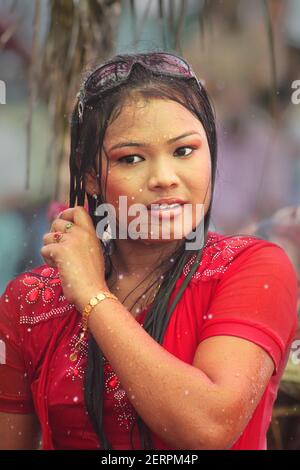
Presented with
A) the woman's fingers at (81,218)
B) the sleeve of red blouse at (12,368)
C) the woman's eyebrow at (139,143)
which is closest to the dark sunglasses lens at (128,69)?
the woman's eyebrow at (139,143)

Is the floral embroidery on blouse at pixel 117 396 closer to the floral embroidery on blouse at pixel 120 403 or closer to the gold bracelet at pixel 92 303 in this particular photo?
the floral embroidery on blouse at pixel 120 403

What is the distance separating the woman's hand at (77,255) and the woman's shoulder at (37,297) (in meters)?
0.13

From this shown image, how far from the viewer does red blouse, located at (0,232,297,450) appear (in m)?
1.17

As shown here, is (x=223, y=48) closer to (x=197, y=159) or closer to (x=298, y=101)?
(x=298, y=101)

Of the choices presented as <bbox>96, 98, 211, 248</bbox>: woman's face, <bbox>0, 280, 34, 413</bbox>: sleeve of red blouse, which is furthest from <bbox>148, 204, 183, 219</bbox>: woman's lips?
<bbox>0, 280, 34, 413</bbox>: sleeve of red blouse

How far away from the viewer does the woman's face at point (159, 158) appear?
122 cm

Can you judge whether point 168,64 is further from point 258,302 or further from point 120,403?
point 120,403

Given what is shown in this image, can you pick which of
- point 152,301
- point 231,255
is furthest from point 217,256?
point 152,301

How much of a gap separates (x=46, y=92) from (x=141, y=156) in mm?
689

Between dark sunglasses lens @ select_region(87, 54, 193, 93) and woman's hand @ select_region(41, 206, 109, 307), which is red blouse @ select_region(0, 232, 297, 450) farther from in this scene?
dark sunglasses lens @ select_region(87, 54, 193, 93)

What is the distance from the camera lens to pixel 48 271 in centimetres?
146

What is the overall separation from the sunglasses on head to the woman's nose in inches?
6.4
